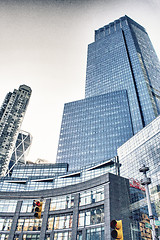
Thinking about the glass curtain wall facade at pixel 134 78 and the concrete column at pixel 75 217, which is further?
the glass curtain wall facade at pixel 134 78

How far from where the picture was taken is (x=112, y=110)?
143000 millimetres

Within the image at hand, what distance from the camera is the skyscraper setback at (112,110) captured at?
416 feet

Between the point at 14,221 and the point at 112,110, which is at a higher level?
the point at 112,110

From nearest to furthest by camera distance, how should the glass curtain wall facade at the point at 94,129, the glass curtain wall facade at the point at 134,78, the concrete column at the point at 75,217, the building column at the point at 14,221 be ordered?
the concrete column at the point at 75,217
the building column at the point at 14,221
the glass curtain wall facade at the point at 94,129
the glass curtain wall facade at the point at 134,78

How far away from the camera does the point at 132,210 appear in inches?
1724

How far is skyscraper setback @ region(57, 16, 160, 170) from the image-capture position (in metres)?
127

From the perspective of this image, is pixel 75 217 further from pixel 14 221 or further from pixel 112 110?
pixel 112 110

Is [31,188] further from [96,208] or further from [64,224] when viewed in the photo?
[96,208]

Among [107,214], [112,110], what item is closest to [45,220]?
[107,214]

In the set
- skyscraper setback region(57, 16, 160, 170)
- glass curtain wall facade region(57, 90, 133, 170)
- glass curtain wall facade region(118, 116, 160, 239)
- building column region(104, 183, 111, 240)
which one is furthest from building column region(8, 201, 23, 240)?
skyscraper setback region(57, 16, 160, 170)

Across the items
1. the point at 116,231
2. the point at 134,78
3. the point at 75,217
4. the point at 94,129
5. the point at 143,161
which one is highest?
the point at 134,78

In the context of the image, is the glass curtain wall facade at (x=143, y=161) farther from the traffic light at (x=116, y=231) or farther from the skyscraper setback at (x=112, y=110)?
the traffic light at (x=116, y=231)

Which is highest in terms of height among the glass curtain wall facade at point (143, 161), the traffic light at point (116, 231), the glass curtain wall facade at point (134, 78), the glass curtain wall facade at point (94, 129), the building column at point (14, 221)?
the glass curtain wall facade at point (134, 78)

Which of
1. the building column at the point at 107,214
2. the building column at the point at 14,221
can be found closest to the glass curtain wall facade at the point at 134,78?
the building column at the point at 107,214
